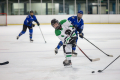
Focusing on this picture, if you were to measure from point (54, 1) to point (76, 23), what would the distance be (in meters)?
14.8

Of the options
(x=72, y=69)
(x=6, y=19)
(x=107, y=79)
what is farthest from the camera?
(x=6, y=19)

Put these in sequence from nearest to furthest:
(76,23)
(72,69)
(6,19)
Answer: (72,69)
(76,23)
(6,19)

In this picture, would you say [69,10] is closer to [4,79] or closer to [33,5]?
[33,5]

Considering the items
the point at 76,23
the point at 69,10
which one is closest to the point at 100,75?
the point at 76,23

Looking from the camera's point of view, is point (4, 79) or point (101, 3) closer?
point (4, 79)

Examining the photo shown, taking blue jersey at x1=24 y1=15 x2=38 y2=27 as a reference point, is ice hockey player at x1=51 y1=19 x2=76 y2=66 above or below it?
below

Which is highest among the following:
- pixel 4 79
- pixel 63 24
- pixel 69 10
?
pixel 69 10

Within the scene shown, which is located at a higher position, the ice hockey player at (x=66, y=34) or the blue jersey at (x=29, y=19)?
the blue jersey at (x=29, y=19)

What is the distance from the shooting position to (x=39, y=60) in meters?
4.13

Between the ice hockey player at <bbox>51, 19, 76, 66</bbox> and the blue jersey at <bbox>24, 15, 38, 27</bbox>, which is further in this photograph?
the blue jersey at <bbox>24, 15, 38, 27</bbox>

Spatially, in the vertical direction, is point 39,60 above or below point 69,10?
below

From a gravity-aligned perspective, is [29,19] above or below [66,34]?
above

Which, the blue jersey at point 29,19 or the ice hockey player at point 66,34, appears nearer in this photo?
the ice hockey player at point 66,34

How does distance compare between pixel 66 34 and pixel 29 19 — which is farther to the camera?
pixel 29 19
